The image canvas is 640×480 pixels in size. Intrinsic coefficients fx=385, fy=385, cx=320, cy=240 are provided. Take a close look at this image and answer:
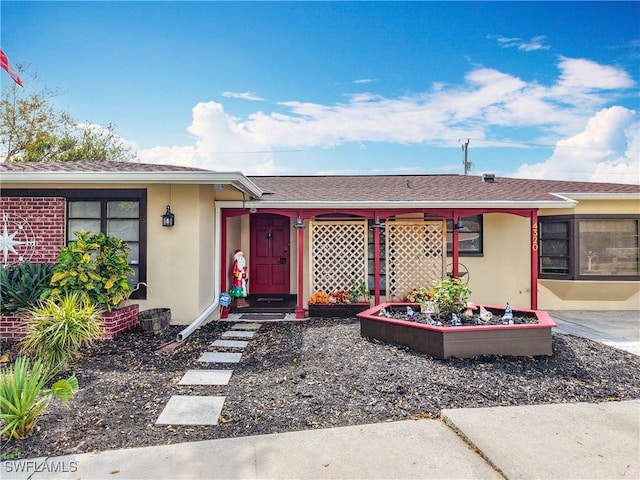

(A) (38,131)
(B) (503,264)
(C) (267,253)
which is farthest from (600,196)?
(A) (38,131)

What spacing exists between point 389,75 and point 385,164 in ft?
31.2

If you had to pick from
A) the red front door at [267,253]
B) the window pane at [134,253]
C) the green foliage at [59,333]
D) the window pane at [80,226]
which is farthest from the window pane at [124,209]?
the red front door at [267,253]

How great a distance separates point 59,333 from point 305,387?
308cm

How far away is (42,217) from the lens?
6918 mm

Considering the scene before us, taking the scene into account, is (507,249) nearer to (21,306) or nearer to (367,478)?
(367,478)

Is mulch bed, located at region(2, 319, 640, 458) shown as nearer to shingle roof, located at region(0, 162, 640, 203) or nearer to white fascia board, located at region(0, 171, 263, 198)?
white fascia board, located at region(0, 171, 263, 198)

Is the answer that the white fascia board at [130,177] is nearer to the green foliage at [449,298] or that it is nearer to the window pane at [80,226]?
the window pane at [80,226]

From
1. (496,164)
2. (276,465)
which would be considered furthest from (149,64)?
(496,164)

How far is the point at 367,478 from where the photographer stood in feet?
8.09

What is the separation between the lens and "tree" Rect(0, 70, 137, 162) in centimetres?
2014

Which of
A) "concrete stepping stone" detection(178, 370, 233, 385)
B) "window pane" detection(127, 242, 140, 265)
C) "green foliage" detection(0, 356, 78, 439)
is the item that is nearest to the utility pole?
"window pane" detection(127, 242, 140, 265)

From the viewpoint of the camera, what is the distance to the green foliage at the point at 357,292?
8.19m

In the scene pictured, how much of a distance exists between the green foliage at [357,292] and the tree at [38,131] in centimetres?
2029

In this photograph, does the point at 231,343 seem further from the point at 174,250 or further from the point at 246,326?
the point at 174,250
